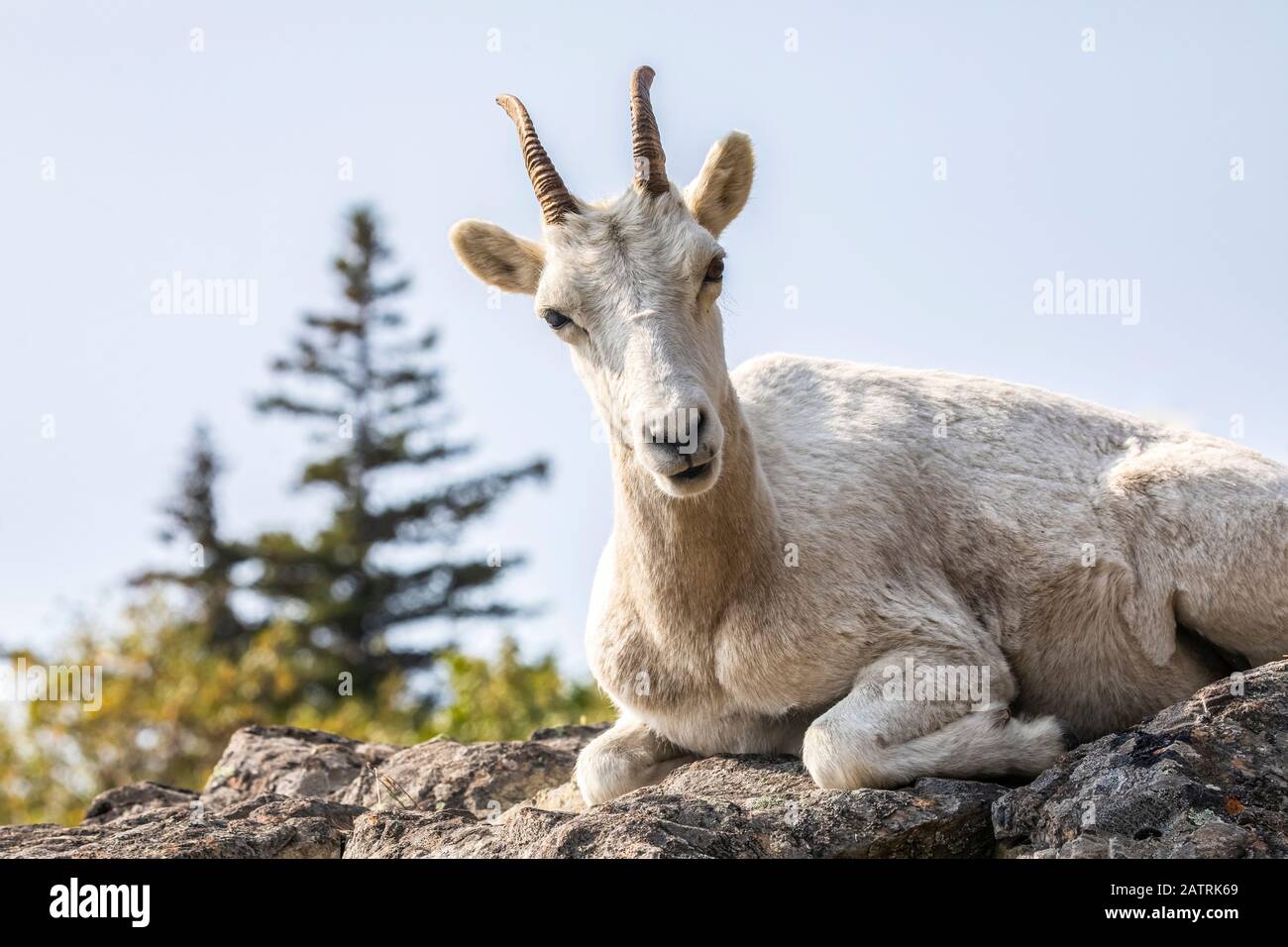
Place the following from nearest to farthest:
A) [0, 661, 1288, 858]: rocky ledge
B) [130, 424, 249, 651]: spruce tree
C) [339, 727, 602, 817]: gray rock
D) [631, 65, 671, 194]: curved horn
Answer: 1. [0, 661, 1288, 858]: rocky ledge
2. [631, 65, 671, 194]: curved horn
3. [339, 727, 602, 817]: gray rock
4. [130, 424, 249, 651]: spruce tree

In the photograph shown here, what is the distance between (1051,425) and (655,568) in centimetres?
297

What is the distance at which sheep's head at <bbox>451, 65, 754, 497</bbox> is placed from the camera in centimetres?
607

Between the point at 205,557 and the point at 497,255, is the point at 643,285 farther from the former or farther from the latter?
the point at 205,557

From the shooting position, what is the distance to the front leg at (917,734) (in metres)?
6.64

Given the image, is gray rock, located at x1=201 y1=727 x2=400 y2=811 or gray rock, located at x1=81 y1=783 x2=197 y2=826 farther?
gray rock, located at x1=201 y1=727 x2=400 y2=811

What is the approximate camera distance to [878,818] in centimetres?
610

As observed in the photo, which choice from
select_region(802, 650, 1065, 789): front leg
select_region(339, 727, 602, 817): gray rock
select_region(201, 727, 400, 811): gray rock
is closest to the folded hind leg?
select_region(802, 650, 1065, 789): front leg

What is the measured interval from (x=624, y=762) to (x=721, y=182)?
131 inches

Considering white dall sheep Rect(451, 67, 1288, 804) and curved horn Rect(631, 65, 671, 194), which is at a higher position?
curved horn Rect(631, 65, 671, 194)

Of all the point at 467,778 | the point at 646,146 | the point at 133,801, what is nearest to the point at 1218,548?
the point at 646,146

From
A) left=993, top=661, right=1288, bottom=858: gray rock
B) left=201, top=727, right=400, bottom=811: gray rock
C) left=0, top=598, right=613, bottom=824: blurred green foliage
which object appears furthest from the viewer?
left=0, top=598, right=613, bottom=824: blurred green foliage

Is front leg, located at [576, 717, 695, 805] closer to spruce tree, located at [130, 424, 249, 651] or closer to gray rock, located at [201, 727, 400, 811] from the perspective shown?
gray rock, located at [201, 727, 400, 811]

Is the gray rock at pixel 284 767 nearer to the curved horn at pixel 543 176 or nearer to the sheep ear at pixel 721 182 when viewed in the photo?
the curved horn at pixel 543 176
